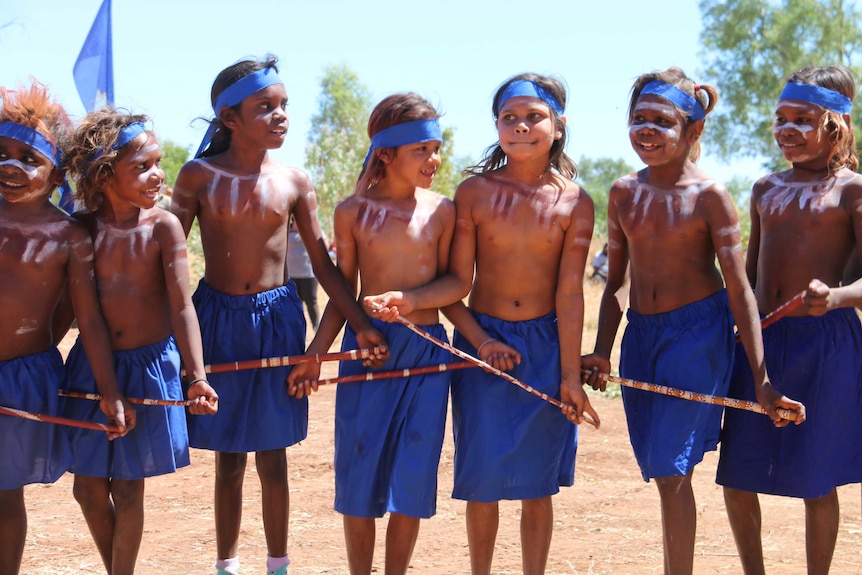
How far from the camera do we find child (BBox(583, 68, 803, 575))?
352cm

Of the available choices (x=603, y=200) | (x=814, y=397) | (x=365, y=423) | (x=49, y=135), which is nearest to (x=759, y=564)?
(x=814, y=397)

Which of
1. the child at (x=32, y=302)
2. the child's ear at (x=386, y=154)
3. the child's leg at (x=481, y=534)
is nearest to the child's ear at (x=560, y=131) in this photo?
the child's ear at (x=386, y=154)

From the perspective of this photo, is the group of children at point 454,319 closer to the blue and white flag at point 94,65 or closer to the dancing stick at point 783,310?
the dancing stick at point 783,310

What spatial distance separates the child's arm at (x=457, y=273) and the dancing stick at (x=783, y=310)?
1109mm

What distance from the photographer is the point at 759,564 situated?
3.83m

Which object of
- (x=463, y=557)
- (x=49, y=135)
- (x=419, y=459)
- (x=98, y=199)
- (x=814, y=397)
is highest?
(x=49, y=135)

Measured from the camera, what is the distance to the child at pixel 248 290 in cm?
387

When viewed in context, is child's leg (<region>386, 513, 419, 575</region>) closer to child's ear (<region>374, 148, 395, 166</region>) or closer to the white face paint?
child's ear (<region>374, 148, 395, 166</region>)

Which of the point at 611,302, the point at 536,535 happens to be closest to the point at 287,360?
the point at 536,535

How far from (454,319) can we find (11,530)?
5.69ft

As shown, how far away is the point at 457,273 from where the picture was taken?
371 cm

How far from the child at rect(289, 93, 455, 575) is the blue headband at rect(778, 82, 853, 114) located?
1.38 m

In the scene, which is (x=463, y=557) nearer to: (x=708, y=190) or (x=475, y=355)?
(x=475, y=355)

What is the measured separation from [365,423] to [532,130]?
4.07 feet
